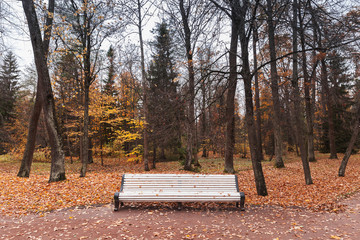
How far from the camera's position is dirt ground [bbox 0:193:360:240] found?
3.78 metres

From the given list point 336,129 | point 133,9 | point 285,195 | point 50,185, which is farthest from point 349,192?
point 336,129

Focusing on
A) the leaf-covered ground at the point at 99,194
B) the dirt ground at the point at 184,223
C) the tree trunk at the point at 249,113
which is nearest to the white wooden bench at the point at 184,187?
the dirt ground at the point at 184,223

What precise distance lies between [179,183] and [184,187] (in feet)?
0.55

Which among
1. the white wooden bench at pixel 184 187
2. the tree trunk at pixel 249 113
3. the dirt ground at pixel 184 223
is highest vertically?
the tree trunk at pixel 249 113

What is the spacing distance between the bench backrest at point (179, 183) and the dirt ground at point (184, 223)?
46 centimetres

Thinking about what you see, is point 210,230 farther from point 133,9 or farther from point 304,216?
point 133,9

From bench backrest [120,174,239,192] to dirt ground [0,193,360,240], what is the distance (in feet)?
1.49

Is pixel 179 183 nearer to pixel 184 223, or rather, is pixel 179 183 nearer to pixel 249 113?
pixel 184 223

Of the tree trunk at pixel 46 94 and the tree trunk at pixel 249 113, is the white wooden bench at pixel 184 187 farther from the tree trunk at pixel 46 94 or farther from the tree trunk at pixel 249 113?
the tree trunk at pixel 46 94

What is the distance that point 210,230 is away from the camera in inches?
157

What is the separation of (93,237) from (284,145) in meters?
24.7

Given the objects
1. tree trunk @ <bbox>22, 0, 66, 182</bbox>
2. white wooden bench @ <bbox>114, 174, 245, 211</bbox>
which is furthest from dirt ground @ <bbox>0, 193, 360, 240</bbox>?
tree trunk @ <bbox>22, 0, 66, 182</bbox>

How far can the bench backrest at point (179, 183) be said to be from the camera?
5.43m

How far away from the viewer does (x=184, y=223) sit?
4328 mm
